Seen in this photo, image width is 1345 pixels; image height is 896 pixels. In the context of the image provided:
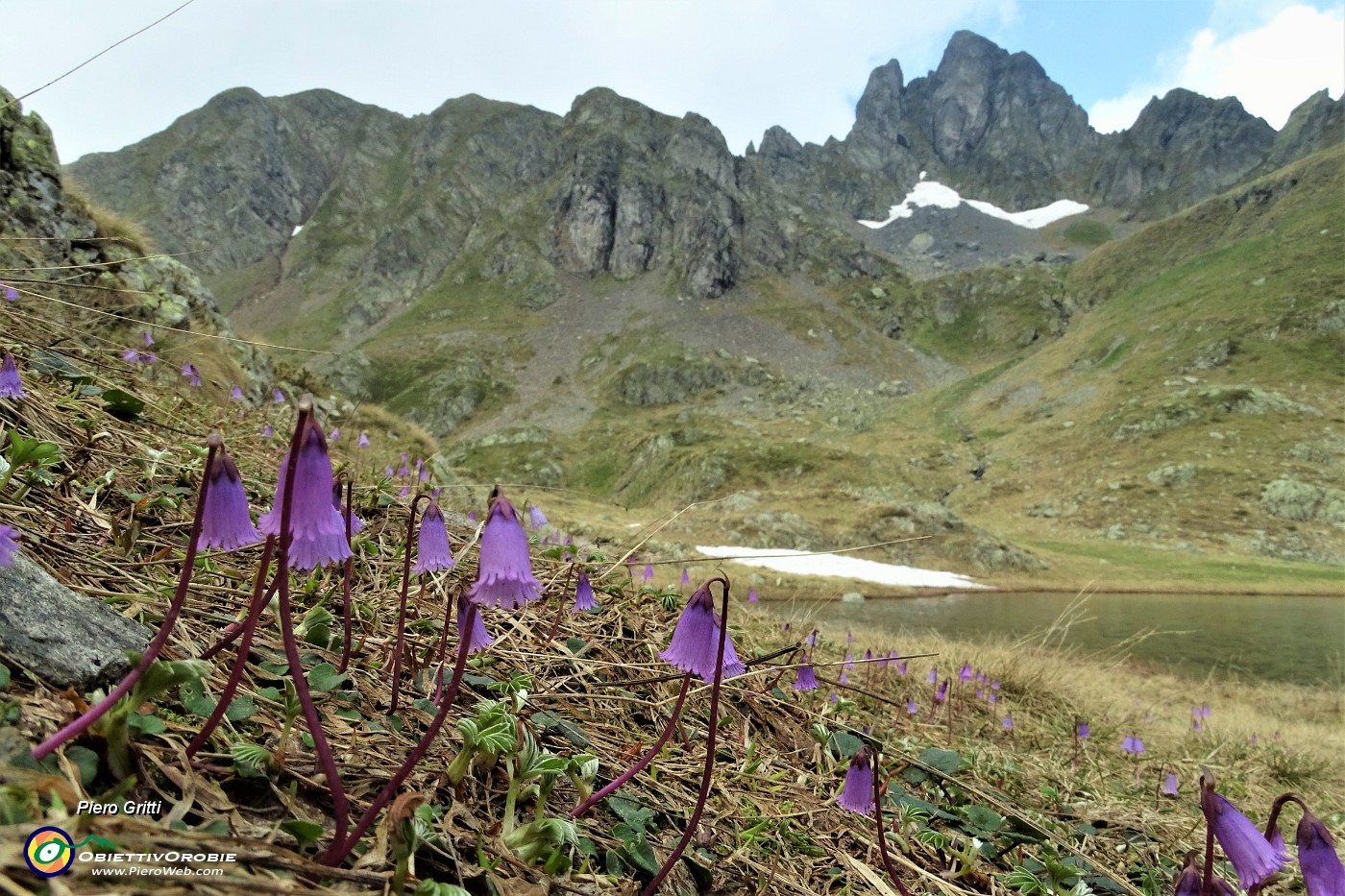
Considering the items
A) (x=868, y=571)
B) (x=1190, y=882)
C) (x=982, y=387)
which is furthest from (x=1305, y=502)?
(x=1190, y=882)

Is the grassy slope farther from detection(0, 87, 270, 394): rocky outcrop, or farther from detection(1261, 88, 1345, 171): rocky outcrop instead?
detection(1261, 88, 1345, 171): rocky outcrop

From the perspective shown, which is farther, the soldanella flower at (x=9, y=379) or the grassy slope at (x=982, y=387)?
the grassy slope at (x=982, y=387)

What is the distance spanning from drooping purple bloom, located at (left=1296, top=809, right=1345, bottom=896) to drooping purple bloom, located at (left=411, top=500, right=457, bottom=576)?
256cm

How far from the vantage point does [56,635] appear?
1.52 metres

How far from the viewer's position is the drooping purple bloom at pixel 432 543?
7.55 ft

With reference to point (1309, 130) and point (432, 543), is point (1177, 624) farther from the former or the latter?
Answer: point (1309, 130)

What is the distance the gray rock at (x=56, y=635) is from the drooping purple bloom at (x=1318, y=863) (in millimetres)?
2991

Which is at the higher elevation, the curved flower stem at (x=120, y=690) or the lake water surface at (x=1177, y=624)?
the curved flower stem at (x=120, y=690)

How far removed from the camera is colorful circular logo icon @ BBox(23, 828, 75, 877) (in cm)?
89

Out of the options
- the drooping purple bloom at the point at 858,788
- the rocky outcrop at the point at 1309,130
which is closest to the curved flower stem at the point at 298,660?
the drooping purple bloom at the point at 858,788

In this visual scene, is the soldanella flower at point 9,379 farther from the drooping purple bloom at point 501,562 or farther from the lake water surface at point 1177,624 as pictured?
the lake water surface at point 1177,624

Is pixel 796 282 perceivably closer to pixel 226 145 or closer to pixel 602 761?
pixel 602 761

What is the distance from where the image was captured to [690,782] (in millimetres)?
2516

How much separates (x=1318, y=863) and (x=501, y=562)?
2273mm
